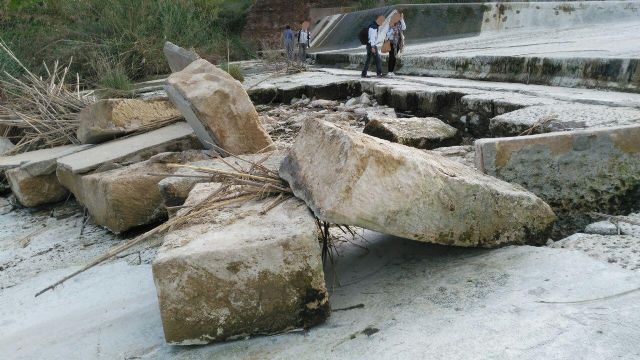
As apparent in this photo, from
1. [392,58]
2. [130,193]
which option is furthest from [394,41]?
[130,193]

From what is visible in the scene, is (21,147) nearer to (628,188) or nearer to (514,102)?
(514,102)

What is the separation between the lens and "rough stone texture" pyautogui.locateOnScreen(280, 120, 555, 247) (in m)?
1.53

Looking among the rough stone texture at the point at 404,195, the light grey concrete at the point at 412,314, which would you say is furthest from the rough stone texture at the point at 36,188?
the rough stone texture at the point at 404,195

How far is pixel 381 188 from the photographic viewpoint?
1.55m

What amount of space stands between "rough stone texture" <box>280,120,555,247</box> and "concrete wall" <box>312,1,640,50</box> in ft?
29.0

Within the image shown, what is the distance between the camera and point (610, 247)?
1.63 meters

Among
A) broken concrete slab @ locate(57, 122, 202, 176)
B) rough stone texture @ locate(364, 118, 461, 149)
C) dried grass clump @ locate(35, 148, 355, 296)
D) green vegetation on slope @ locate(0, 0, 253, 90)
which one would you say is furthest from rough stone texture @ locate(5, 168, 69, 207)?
green vegetation on slope @ locate(0, 0, 253, 90)

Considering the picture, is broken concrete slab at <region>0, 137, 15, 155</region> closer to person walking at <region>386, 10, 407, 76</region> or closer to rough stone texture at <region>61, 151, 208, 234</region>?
rough stone texture at <region>61, 151, 208, 234</region>

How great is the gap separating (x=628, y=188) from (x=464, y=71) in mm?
3451

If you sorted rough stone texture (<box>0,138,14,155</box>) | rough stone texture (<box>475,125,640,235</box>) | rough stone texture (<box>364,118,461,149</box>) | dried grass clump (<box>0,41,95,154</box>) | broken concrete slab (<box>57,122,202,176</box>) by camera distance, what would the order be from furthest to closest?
rough stone texture (<box>0,138,14,155</box>) → dried grass clump (<box>0,41,95,154</box>) → broken concrete slab (<box>57,122,202,176</box>) → rough stone texture (<box>364,118,461,149</box>) → rough stone texture (<box>475,125,640,235</box>)

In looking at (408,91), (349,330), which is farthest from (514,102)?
(349,330)

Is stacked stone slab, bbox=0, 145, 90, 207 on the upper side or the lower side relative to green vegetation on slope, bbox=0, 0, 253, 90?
lower

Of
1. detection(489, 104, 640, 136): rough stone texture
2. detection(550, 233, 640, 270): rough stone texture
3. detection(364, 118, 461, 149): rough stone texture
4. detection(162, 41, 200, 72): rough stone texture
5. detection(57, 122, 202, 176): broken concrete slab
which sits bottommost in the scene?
detection(57, 122, 202, 176): broken concrete slab

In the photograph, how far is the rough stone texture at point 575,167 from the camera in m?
2.00
